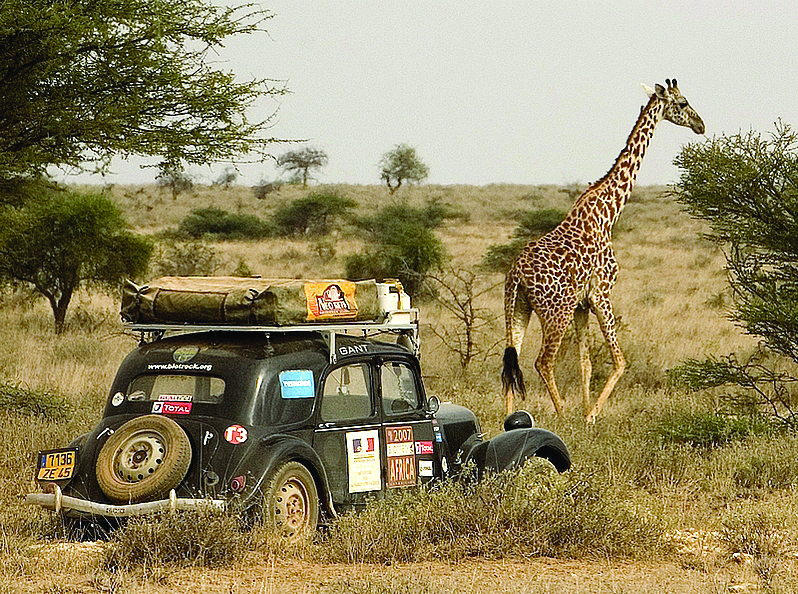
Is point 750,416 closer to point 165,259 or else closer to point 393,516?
point 393,516

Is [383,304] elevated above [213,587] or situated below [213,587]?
above

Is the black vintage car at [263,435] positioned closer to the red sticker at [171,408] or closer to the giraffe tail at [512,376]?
the red sticker at [171,408]

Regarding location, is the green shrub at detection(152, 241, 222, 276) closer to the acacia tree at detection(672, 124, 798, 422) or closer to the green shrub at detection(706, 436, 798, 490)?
the acacia tree at detection(672, 124, 798, 422)

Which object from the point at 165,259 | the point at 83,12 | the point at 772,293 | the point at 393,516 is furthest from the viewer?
the point at 165,259

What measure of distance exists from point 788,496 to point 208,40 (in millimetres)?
7923

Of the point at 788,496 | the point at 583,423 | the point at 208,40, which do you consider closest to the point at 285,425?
the point at 788,496

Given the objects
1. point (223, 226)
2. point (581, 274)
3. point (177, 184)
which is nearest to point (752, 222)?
point (581, 274)

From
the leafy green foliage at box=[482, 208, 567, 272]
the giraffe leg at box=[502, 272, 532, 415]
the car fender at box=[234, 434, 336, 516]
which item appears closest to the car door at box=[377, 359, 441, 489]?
the car fender at box=[234, 434, 336, 516]

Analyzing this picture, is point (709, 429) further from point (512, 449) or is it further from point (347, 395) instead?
point (347, 395)

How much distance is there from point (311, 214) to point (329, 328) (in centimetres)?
3988

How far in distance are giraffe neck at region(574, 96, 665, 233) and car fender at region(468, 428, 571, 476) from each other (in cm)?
579

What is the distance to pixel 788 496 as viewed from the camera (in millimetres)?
9273

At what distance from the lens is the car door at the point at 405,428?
7.89 m

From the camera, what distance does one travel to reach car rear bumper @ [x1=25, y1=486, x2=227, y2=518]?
6.64 m
